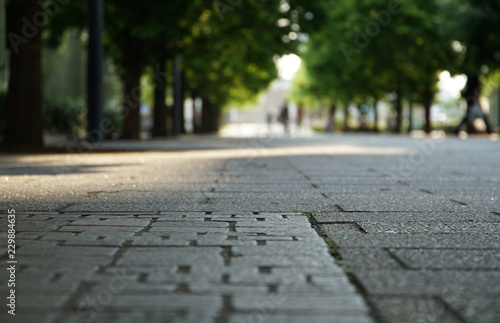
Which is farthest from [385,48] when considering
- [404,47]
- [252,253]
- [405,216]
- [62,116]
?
[252,253]

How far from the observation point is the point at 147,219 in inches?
171

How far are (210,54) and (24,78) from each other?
10568 millimetres

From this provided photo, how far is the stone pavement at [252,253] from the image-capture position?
2287 mm

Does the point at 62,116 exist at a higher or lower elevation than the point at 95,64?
lower

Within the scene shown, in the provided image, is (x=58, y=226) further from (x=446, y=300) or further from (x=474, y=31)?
(x=474, y=31)

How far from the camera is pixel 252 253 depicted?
125 inches

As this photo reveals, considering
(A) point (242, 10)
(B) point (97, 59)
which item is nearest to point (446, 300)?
(B) point (97, 59)

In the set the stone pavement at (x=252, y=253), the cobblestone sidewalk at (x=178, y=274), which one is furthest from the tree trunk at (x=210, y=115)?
the cobblestone sidewalk at (x=178, y=274)

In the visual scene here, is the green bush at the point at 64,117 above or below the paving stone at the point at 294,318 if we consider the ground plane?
above
